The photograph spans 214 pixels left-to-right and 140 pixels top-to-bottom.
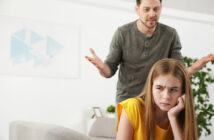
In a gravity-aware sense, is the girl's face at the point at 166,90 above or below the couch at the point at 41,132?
above

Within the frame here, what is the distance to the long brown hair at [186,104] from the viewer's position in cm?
149

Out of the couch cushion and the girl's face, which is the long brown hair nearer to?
the girl's face

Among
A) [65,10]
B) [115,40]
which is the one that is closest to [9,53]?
[65,10]

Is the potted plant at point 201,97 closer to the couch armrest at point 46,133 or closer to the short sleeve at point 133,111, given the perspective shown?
the short sleeve at point 133,111

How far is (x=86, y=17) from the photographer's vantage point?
15.3 feet

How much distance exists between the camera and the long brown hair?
4.90 ft

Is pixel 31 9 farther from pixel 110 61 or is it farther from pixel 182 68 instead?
pixel 182 68

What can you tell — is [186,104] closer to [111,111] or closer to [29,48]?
[111,111]

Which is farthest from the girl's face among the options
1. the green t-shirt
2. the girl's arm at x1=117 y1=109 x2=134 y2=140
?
the green t-shirt

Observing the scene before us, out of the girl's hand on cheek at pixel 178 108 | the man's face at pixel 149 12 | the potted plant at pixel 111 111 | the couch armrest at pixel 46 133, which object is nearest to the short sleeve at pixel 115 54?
the man's face at pixel 149 12

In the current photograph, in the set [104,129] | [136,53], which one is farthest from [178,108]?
[104,129]

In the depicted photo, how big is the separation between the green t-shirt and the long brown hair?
283 mm

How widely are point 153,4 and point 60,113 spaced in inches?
117

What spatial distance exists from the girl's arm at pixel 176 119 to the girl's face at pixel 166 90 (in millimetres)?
28
